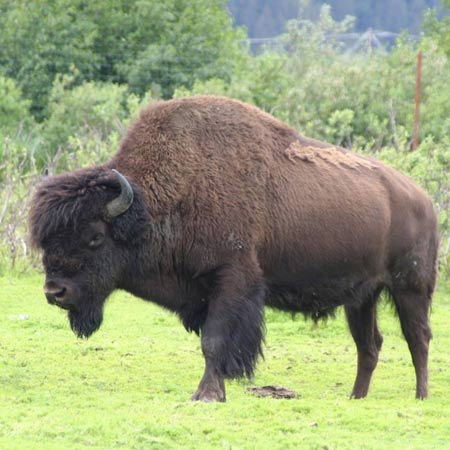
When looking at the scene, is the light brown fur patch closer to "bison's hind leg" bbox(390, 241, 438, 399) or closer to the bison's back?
the bison's back

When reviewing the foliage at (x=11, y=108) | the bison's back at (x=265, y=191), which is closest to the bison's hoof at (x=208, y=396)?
the bison's back at (x=265, y=191)

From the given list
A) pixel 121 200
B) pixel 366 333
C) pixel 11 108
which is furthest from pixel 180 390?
pixel 11 108

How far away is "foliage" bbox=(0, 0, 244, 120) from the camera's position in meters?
38.3

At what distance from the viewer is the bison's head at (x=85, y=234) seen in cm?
805

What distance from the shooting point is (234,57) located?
4294 centimetres

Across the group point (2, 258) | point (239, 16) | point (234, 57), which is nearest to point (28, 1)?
point (234, 57)

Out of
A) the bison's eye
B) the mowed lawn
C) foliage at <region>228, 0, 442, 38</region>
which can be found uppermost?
the bison's eye

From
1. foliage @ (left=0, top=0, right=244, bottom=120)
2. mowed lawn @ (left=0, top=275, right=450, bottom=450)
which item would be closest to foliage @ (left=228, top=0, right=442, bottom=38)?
foliage @ (left=0, top=0, right=244, bottom=120)

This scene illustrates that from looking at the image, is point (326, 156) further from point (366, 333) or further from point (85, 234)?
point (85, 234)

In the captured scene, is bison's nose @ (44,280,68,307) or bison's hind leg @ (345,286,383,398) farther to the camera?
bison's hind leg @ (345,286,383,398)

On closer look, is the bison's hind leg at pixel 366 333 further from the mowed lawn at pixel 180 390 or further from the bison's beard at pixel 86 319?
the bison's beard at pixel 86 319

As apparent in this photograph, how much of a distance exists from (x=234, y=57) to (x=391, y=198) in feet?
112

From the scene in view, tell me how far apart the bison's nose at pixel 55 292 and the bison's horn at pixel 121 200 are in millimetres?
614

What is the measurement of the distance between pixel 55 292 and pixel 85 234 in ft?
1.51
